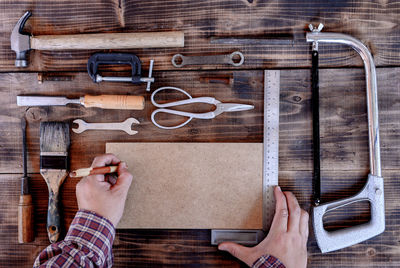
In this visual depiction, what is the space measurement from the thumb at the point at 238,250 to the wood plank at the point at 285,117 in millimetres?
375

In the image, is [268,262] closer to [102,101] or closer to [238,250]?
[238,250]

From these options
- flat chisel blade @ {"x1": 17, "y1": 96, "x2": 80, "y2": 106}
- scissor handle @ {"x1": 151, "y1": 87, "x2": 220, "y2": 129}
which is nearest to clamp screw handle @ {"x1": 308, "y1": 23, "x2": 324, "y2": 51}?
scissor handle @ {"x1": 151, "y1": 87, "x2": 220, "y2": 129}

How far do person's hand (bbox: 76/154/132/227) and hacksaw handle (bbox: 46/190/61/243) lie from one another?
6.6 inches

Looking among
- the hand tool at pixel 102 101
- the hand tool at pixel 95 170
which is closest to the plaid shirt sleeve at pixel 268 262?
the hand tool at pixel 95 170

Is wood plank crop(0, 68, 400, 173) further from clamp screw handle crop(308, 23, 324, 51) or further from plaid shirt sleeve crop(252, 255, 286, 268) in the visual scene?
plaid shirt sleeve crop(252, 255, 286, 268)

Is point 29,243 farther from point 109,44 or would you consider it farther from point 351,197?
point 351,197

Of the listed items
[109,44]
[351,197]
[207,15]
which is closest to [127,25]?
[109,44]

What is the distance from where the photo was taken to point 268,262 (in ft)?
4.21

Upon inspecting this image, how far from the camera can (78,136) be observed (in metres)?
1.40

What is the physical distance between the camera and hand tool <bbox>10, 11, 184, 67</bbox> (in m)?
1.34

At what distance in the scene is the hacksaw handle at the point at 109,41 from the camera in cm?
134

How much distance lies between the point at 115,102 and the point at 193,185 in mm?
469

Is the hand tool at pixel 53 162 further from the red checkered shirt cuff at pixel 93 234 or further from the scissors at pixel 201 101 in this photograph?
the scissors at pixel 201 101

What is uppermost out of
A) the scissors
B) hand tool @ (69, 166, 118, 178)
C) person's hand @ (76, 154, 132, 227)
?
the scissors
